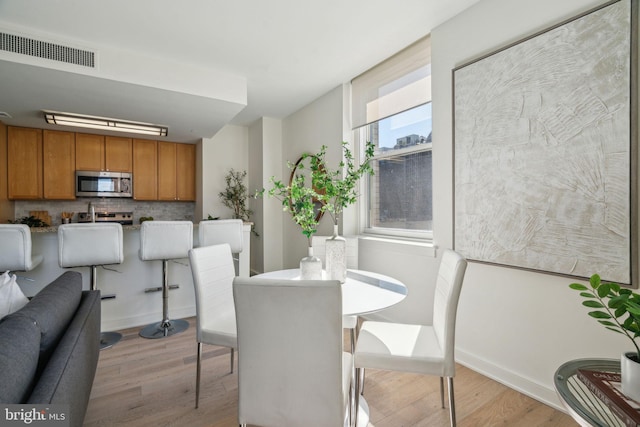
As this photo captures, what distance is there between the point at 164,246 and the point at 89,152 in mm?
3076

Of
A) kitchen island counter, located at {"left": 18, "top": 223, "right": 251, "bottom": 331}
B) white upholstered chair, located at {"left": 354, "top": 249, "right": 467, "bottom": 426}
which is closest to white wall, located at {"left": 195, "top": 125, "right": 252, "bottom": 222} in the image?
kitchen island counter, located at {"left": 18, "top": 223, "right": 251, "bottom": 331}

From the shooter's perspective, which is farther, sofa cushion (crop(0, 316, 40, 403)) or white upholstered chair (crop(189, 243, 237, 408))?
white upholstered chair (crop(189, 243, 237, 408))

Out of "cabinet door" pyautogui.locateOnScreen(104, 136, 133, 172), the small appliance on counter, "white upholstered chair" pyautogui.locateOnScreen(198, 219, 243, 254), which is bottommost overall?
"white upholstered chair" pyautogui.locateOnScreen(198, 219, 243, 254)

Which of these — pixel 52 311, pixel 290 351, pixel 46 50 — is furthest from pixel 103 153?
pixel 290 351

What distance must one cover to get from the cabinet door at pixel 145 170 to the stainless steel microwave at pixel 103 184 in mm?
111

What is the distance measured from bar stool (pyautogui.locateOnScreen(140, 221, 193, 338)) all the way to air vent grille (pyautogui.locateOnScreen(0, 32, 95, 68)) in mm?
1495

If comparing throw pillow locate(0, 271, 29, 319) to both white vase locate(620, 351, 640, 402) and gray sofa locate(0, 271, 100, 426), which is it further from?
white vase locate(620, 351, 640, 402)

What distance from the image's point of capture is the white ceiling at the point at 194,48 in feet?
7.41

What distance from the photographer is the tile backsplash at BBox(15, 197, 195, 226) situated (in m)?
4.55

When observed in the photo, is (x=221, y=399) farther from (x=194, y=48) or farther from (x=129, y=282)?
(x=194, y=48)

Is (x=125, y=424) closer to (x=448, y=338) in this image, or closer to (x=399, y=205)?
(x=448, y=338)

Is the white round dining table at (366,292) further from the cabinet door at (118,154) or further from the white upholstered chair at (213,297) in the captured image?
the cabinet door at (118,154)

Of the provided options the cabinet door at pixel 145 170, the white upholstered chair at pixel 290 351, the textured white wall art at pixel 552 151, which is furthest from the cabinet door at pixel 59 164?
the textured white wall art at pixel 552 151

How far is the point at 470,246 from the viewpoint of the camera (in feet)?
7.29
